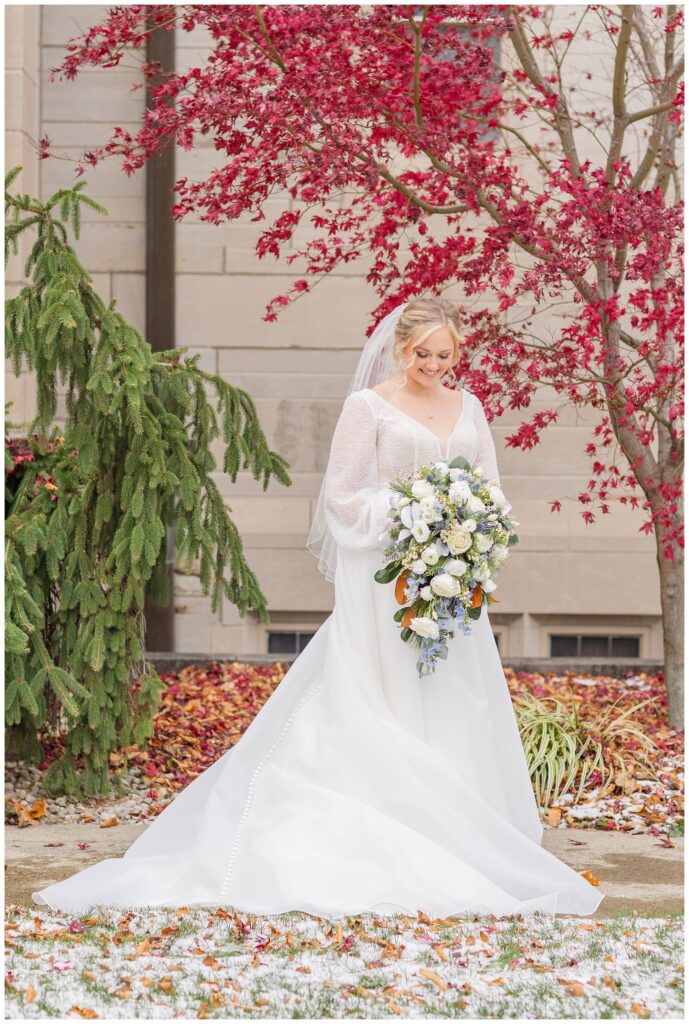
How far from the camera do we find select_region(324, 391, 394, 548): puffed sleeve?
15.5 feet

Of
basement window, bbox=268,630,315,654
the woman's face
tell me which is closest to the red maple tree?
the woman's face

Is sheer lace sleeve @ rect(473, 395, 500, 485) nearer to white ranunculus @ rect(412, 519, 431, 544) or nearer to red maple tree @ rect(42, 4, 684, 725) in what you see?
white ranunculus @ rect(412, 519, 431, 544)

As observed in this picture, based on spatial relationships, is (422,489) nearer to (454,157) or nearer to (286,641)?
(454,157)

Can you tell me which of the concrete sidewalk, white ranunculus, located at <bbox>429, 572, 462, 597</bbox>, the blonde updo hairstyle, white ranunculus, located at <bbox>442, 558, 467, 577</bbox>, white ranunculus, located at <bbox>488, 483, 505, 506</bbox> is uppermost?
the blonde updo hairstyle

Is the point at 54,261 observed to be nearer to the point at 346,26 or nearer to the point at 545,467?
the point at 346,26

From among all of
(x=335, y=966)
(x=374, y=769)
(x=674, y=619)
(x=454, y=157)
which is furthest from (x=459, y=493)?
(x=674, y=619)

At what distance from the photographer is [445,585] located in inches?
176

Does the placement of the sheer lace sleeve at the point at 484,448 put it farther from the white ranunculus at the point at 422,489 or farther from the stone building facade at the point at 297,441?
the stone building facade at the point at 297,441

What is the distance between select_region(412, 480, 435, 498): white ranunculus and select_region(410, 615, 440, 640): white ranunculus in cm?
47

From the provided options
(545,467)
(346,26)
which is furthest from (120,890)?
(545,467)

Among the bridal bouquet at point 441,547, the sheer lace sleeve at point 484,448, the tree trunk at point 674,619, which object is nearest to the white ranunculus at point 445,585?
the bridal bouquet at point 441,547

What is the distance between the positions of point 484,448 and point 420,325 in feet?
1.98

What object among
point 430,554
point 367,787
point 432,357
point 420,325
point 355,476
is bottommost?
point 367,787

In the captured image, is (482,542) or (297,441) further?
(297,441)
